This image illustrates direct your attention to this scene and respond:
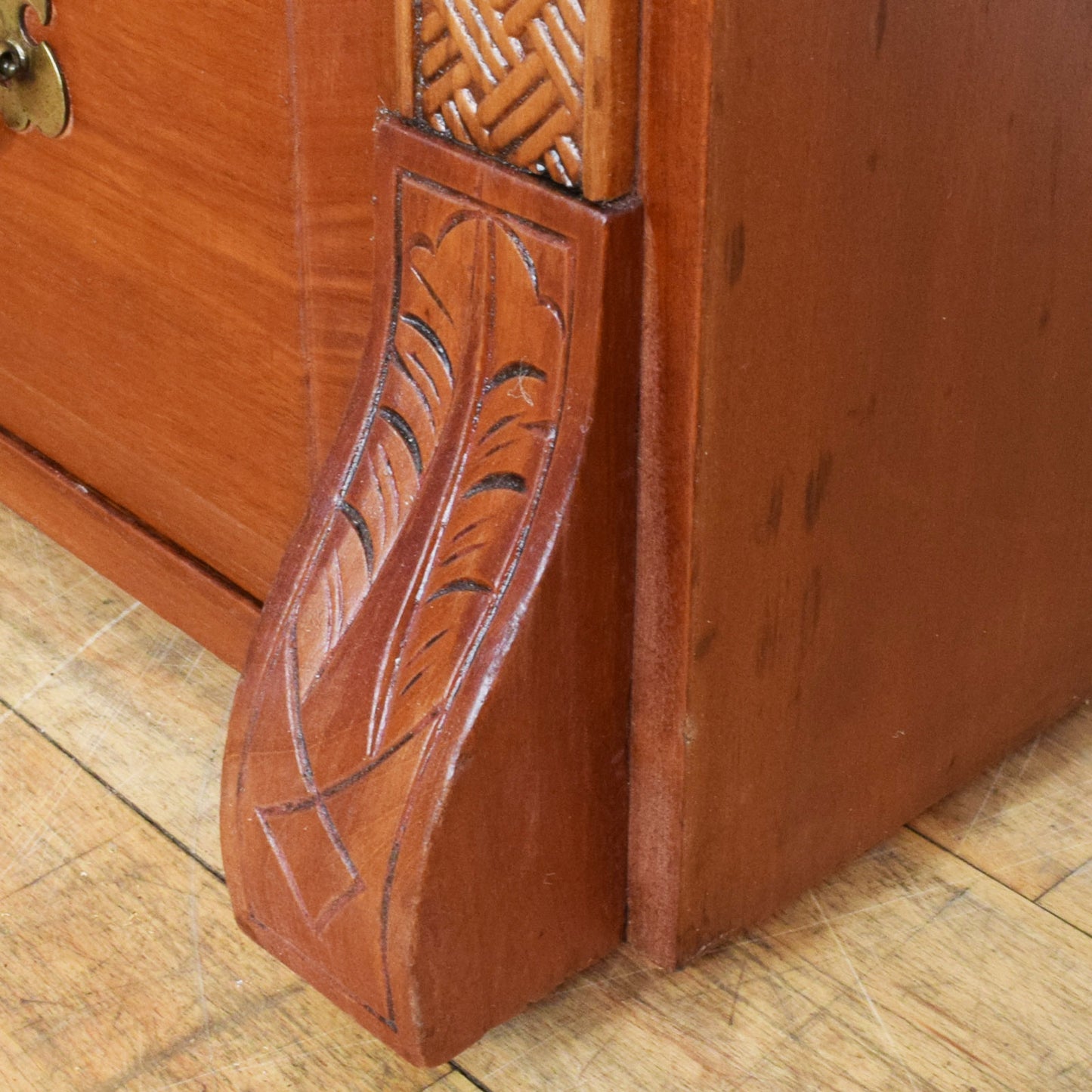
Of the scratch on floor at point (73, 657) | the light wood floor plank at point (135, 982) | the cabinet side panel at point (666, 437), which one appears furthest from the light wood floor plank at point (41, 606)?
the cabinet side panel at point (666, 437)

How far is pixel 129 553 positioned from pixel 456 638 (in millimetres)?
450

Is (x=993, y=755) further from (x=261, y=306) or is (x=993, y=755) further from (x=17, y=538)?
(x=17, y=538)

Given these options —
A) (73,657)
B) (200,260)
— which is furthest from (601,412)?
(73,657)

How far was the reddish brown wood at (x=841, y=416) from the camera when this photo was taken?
2.36ft

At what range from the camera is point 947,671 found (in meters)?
0.98

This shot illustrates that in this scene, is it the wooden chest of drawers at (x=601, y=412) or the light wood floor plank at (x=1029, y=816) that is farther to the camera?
the light wood floor plank at (x=1029, y=816)

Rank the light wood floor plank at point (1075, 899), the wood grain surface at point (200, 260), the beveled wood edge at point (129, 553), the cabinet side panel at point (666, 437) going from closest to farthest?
the cabinet side panel at point (666, 437), the wood grain surface at point (200, 260), the light wood floor plank at point (1075, 899), the beveled wood edge at point (129, 553)

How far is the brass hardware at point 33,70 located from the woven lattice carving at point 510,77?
0.32 meters

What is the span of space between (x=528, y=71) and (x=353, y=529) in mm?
241

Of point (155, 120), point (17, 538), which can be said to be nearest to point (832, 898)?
point (155, 120)

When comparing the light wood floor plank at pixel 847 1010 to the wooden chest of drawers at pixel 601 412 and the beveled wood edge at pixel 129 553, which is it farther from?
the beveled wood edge at pixel 129 553

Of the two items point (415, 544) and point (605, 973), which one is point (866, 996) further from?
point (415, 544)

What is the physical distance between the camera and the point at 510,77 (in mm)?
721

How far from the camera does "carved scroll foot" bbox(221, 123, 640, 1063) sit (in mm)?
755
